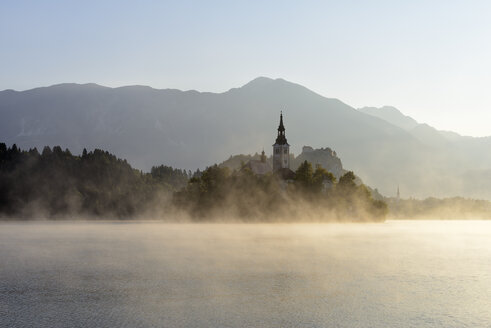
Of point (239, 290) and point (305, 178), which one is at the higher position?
point (305, 178)

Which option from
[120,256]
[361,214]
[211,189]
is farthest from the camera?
[361,214]

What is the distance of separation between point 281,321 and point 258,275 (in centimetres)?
1618

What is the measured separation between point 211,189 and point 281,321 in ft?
473

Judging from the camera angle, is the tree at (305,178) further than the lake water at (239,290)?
Yes

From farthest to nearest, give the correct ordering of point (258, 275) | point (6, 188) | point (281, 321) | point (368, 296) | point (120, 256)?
point (6, 188), point (120, 256), point (258, 275), point (368, 296), point (281, 321)

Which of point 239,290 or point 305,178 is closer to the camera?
point 239,290

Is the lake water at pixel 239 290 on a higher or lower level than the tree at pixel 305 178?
lower

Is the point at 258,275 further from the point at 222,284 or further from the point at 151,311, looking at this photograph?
the point at 151,311

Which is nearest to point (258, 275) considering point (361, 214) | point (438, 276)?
point (438, 276)

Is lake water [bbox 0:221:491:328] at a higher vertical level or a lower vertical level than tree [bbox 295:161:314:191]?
lower

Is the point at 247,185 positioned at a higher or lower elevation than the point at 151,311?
higher

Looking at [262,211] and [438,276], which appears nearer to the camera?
[438,276]

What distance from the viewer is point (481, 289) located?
3784cm

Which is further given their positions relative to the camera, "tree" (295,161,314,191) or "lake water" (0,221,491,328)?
"tree" (295,161,314,191)
